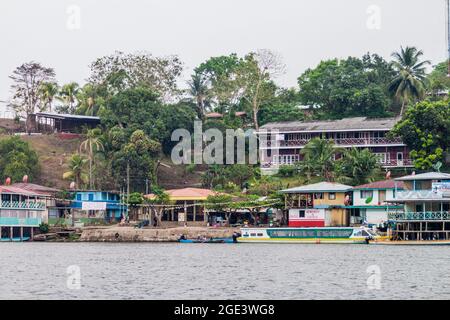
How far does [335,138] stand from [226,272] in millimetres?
48337

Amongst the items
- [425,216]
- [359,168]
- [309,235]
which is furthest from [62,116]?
[425,216]

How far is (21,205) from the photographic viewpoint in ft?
298

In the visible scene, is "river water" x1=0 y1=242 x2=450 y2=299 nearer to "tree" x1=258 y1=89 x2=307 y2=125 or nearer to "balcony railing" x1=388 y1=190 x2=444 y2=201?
"balcony railing" x1=388 y1=190 x2=444 y2=201

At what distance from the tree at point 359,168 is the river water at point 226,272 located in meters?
15.0

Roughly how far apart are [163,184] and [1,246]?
25.5m

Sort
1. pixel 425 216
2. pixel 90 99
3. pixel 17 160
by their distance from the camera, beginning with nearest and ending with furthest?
pixel 425 216
pixel 17 160
pixel 90 99

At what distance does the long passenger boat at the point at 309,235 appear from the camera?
81438mm

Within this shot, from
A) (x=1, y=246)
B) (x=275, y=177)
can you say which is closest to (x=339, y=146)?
(x=275, y=177)

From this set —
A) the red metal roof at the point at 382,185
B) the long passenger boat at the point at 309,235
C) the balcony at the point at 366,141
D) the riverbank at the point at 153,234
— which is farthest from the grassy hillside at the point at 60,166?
the red metal roof at the point at 382,185

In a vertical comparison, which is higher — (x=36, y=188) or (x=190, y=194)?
(x=36, y=188)

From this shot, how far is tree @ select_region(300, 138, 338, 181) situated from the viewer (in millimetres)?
96312

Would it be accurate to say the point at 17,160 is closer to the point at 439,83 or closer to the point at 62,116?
the point at 62,116

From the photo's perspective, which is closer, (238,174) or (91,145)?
(238,174)

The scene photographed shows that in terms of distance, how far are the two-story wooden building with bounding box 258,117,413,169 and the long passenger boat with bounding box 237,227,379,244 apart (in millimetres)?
17852
